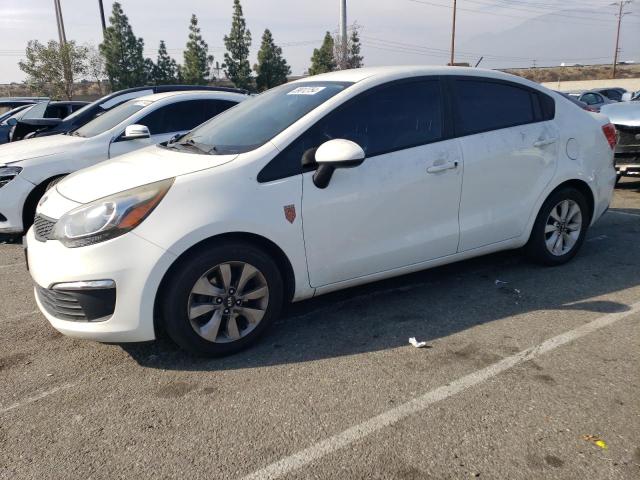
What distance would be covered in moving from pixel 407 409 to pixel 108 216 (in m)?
1.91

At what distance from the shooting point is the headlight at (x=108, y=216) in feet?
9.84

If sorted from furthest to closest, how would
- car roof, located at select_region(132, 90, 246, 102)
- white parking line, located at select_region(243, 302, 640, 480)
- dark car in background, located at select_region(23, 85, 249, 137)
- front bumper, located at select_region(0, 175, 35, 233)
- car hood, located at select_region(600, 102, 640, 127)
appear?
1. car hood, located at select_region(600, 102, 640, 127)
2. dark car in background, located at select_region(23, 85, 249, 137)
3. car roof, located at select_region(132, 90, 246, 102)
4. front bumper, located at select_region(0, 175, 35, 233)
5. white parking line, located at select_region(243, 302, 640, 480)

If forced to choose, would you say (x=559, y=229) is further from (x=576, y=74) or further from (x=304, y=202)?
(x=576, y=74)

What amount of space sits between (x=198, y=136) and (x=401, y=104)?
1529 mm

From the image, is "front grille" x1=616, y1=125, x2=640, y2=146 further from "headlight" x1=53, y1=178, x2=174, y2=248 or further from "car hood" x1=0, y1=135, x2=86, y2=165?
"car hood" x1=0, y1=135, x2=86, y2=165

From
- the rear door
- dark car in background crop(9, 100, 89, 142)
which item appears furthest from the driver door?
dark car in background crop(9, 100, 89, 142)

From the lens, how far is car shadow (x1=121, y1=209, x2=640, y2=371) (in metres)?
3.40

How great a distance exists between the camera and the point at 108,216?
9.95 ft

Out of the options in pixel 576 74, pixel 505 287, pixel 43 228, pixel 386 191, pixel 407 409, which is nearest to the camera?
pixel 407 409

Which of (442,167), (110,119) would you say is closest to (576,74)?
(110,119)

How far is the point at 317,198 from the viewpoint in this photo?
3404mm

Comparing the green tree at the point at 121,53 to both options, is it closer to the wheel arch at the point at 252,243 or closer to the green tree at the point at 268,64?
the green tree at the point at 268,64

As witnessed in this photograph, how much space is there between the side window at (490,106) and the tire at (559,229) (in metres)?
0.72

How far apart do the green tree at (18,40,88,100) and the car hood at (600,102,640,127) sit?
33.7 m
